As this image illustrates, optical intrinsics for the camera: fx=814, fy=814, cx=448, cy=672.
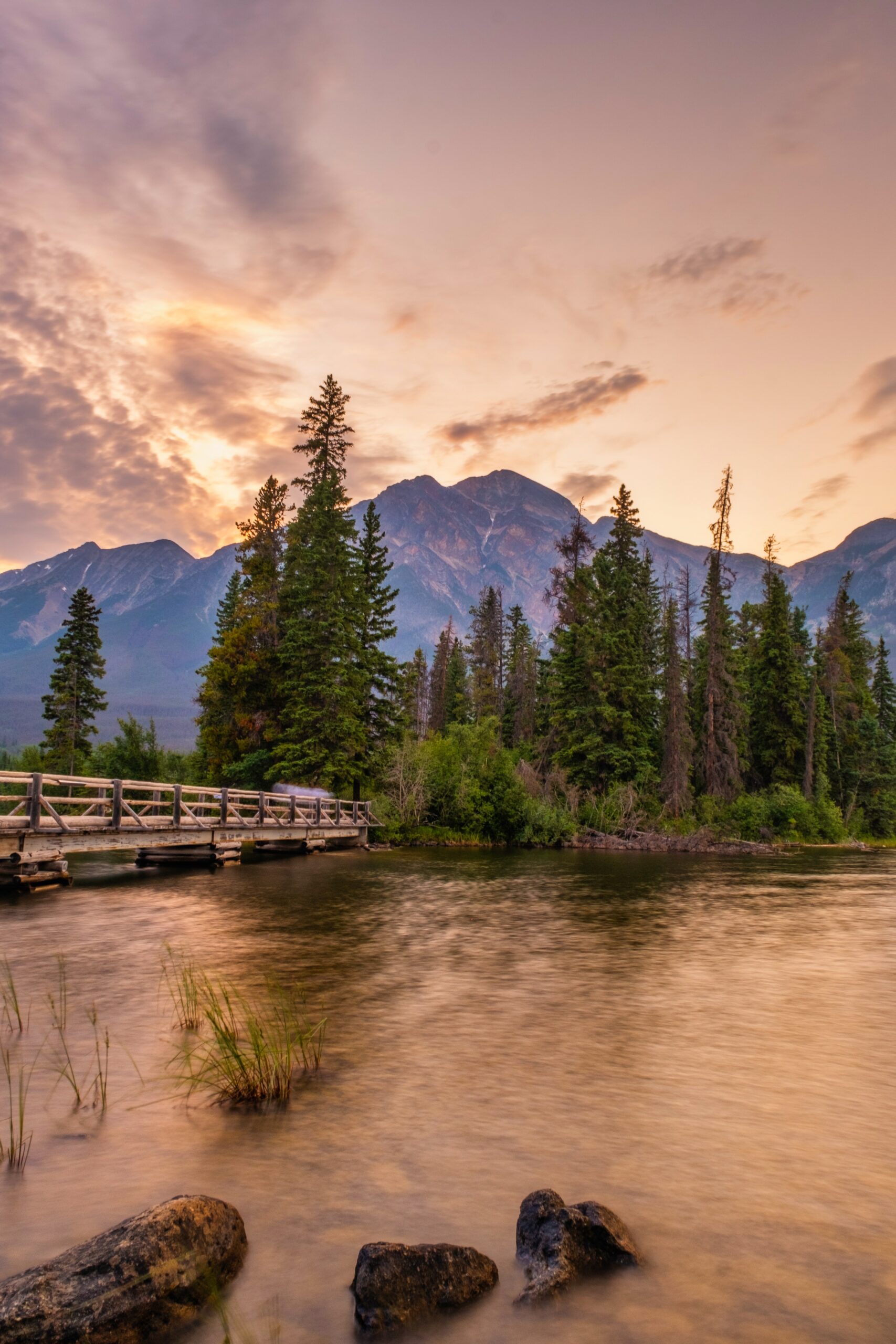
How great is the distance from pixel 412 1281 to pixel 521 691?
241 feet

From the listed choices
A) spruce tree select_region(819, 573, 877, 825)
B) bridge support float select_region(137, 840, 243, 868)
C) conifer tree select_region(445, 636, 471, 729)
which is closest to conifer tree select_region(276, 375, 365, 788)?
bridge support float select_region(137, 840, 243, 868)

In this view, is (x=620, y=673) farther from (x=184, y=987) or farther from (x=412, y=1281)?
(x=412, y=1281)

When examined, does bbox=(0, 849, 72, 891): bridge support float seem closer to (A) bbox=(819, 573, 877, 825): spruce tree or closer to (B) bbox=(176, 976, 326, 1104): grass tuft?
(B) bbox=(176, 976, 326, 1104): grass tuft

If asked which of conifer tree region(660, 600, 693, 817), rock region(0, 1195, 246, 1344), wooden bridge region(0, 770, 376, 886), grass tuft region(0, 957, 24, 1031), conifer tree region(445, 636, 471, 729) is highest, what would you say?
conifer tree region(445, 636, 471, 729)

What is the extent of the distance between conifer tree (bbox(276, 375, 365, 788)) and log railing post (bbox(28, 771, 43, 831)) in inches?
908

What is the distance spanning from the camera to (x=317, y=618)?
44.1 meters

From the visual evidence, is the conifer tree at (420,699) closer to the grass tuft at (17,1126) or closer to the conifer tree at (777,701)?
the conifer tree at (777,701)

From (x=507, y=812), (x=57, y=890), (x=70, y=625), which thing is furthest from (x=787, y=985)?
(x=70, y=625)

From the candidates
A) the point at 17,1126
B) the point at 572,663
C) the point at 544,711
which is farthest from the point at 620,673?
the point at 17,1126

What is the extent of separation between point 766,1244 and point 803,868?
106 ft

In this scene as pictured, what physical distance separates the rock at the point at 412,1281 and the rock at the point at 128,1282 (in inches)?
29.7

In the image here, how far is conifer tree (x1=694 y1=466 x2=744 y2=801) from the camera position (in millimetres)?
52906

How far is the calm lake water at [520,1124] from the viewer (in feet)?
13.9

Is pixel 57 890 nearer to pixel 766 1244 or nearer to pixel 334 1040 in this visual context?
pixel 334 1040
